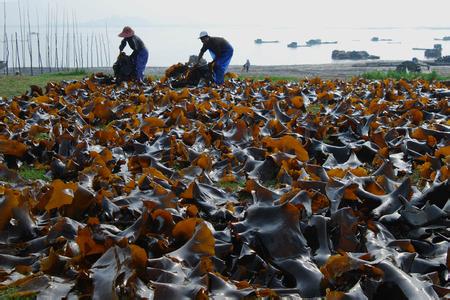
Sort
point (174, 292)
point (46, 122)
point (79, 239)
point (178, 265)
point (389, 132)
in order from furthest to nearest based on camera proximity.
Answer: point (46, 122) < point (389, 132) < point (79, 239) < point (178, 265) < point (174, 292)

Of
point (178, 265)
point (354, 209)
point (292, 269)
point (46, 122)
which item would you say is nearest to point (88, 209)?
point (178, 265)

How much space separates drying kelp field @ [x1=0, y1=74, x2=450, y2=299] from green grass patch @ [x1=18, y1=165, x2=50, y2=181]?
0.04 ft

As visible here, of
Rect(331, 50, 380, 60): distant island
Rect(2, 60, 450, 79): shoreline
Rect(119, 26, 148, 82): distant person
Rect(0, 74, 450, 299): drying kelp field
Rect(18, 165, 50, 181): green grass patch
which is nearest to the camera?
Rect(0, 74, 450, 299): drying kelp field

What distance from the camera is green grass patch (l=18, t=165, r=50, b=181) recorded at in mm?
3347

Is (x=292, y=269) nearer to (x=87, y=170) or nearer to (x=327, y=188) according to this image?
Result: (x=327, y=188)

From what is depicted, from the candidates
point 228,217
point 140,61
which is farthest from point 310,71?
point 228,217

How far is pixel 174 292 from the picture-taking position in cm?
165

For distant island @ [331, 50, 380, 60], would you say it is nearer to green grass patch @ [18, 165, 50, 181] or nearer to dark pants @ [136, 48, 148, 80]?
dark pants @ [136, 48, 148, 80]

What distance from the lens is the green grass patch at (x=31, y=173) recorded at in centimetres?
335

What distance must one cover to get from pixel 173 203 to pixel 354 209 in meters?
0.85

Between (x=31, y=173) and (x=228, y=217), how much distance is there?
5.74ft

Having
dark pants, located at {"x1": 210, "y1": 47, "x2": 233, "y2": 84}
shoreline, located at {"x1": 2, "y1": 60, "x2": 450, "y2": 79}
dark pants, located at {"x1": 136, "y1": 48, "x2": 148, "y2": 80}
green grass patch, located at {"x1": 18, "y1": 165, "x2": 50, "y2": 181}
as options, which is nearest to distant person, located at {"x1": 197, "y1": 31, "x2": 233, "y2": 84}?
dark pants, located at {"x1": 210, "y1": 47, "x2": 233, "y2": 84}

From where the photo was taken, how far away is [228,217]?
2367mm

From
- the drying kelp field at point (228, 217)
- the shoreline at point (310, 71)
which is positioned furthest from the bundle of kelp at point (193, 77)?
the shoreline at point (310, 71)
